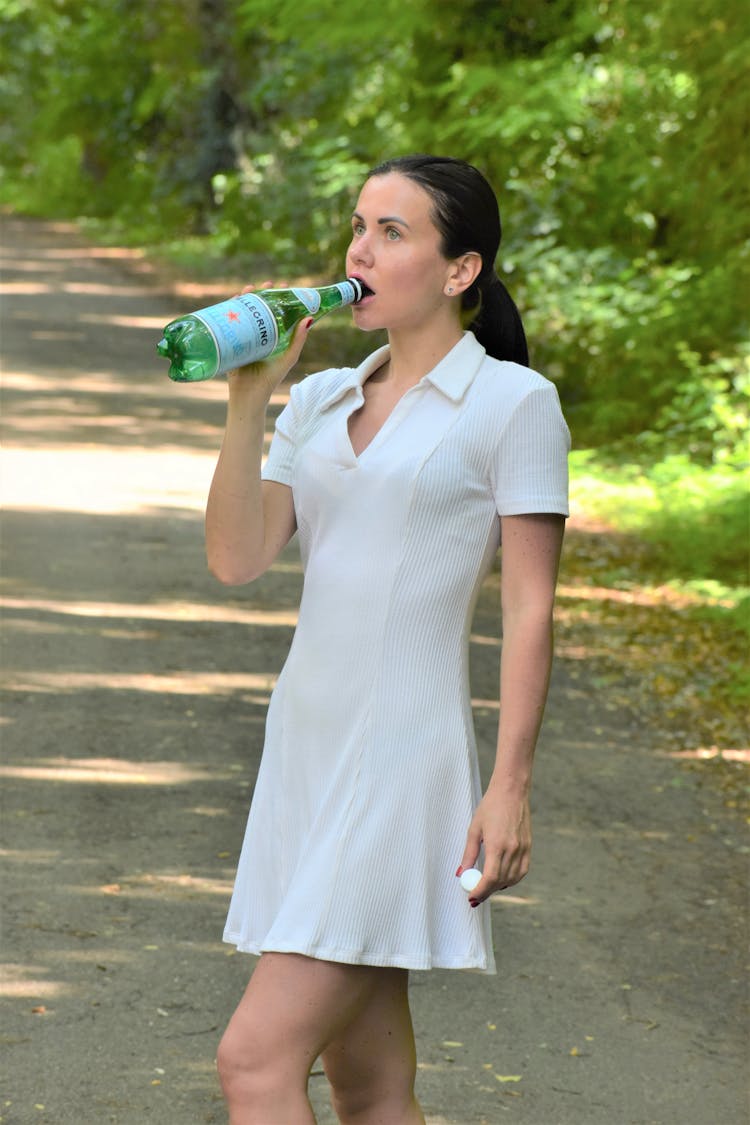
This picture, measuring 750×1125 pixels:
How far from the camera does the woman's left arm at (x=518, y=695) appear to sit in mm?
2846

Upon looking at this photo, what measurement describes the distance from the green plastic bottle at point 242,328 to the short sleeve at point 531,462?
349 millimetres

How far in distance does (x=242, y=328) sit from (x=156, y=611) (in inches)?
274

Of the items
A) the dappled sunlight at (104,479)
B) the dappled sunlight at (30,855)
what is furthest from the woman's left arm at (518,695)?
the dappled sunlight at (104,479)

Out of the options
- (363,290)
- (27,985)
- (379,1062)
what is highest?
(363,290)

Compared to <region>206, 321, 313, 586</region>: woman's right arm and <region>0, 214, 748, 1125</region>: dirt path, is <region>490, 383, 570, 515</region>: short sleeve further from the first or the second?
<region>0, 214, 748, 1125</region>: dirt path

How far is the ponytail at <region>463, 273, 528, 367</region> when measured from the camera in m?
3.14

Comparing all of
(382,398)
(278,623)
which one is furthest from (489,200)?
(278,623)

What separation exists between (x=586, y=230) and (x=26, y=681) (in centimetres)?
964

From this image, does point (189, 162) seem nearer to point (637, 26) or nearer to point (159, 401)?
point (159, 401)

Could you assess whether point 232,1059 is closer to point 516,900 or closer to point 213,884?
point 213,884

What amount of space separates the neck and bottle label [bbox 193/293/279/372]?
0.27 meters

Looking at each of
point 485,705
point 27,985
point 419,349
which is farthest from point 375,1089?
point 485,705

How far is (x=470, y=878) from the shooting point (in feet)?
9.39

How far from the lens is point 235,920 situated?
3072mm
